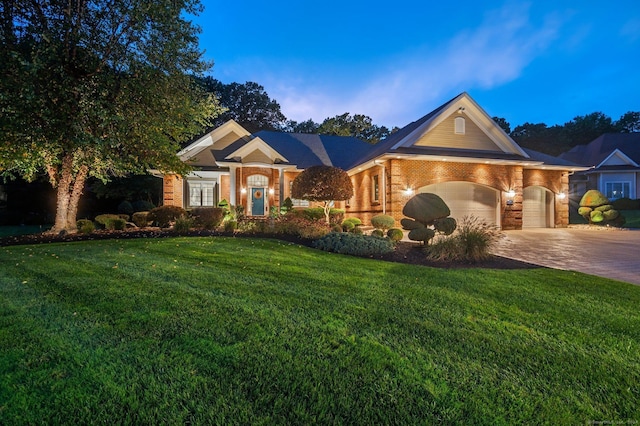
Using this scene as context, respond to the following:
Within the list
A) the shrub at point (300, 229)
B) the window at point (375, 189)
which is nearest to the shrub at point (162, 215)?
the shrub at point (300, 229)

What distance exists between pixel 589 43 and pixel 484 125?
89.5m

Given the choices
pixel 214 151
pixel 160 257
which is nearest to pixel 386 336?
pixel 160 257

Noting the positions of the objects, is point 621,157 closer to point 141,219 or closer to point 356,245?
point 356,245

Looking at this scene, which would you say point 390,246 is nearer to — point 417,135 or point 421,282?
point 421,282

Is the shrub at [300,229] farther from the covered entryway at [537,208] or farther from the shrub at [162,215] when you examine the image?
the covered entryway at [537,208]

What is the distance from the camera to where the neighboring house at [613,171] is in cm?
2581

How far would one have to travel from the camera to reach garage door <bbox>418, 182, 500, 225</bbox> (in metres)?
16.6

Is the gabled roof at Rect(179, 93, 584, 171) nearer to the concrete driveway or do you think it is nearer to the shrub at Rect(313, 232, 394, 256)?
the concrete driveway

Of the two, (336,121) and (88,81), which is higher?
(336,121)

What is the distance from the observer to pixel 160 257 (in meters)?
6.16

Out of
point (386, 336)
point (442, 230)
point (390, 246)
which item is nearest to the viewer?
point (386, 336)

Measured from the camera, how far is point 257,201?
59.1ft

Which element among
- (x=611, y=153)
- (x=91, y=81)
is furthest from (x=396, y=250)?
(x=611, y=153)

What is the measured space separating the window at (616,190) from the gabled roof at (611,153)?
139 centimetres
